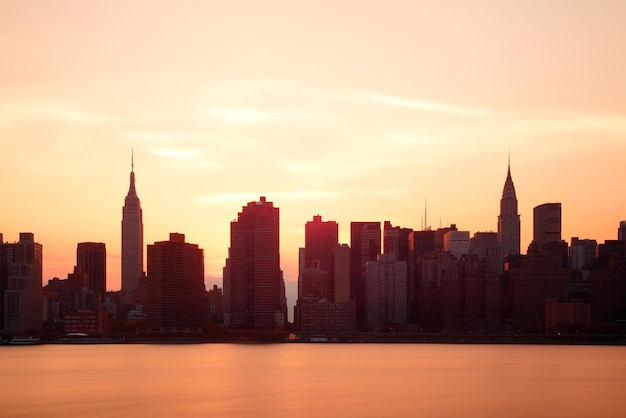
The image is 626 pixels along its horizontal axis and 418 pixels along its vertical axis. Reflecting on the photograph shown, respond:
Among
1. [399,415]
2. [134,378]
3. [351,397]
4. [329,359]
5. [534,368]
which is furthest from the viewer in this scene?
[329,359]

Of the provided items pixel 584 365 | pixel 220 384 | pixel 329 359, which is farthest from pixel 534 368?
pixel 220 384

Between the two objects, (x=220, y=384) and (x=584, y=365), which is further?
(x=584, y=365)

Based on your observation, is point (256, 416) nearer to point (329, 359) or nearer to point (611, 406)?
point (611, 406)

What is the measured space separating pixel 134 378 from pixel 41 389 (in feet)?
53.6

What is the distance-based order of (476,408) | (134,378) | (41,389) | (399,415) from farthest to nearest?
(134,378) → (41,389) → (476,408) → (399,415)

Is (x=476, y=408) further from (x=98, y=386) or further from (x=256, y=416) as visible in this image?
(x=98, y=386)

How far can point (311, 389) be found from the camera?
11231 cm

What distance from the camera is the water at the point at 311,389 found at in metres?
90.7

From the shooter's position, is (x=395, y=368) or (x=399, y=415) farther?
(x=395, y=368)

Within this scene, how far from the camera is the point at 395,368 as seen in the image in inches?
6107

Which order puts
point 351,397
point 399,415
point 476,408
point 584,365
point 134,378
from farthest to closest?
point 584,365 → point 134,378 → point 351,397 → point 476,408 → point 399,415

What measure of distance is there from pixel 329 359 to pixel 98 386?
76.6 meters

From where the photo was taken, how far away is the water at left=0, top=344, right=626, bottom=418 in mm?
90688

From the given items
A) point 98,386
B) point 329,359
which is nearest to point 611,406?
point 98,386
